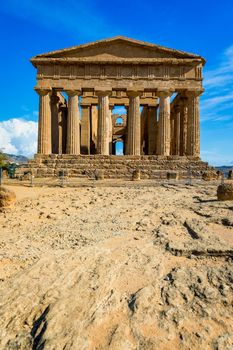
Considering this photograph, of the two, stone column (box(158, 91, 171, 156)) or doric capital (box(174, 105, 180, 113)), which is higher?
doric capital (box(174, 105, 180, 113))

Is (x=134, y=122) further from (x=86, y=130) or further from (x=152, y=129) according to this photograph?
(x=86, y=130)

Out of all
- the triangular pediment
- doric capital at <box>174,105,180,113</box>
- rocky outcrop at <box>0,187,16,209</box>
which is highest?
the triangular pediment

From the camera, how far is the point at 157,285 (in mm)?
4371

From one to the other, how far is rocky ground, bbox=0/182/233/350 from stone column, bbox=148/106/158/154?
26128 mm

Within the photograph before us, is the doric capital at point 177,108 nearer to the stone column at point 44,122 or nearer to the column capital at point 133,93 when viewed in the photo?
the column capital at point 133,93

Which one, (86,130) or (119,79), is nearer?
(119,79)

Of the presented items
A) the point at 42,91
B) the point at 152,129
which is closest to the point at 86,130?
the point at 152,129

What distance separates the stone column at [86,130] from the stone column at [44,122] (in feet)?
22.2

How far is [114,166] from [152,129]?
1192 cm

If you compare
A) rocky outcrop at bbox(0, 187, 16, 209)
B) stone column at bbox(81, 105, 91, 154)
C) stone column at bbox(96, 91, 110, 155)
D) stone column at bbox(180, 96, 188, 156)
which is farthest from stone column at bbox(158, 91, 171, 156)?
rocky outcrop at bbox(0, 187, 16, 209)

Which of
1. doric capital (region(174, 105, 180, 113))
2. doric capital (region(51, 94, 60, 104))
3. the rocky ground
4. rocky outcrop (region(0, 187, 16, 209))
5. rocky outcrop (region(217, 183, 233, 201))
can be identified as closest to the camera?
the rocky ground

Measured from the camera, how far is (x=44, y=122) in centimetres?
2697

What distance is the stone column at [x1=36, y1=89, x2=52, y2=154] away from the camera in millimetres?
26766

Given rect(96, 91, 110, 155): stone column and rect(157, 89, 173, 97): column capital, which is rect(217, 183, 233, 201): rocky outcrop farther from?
rect(157, 89, 173, 97): column capital
